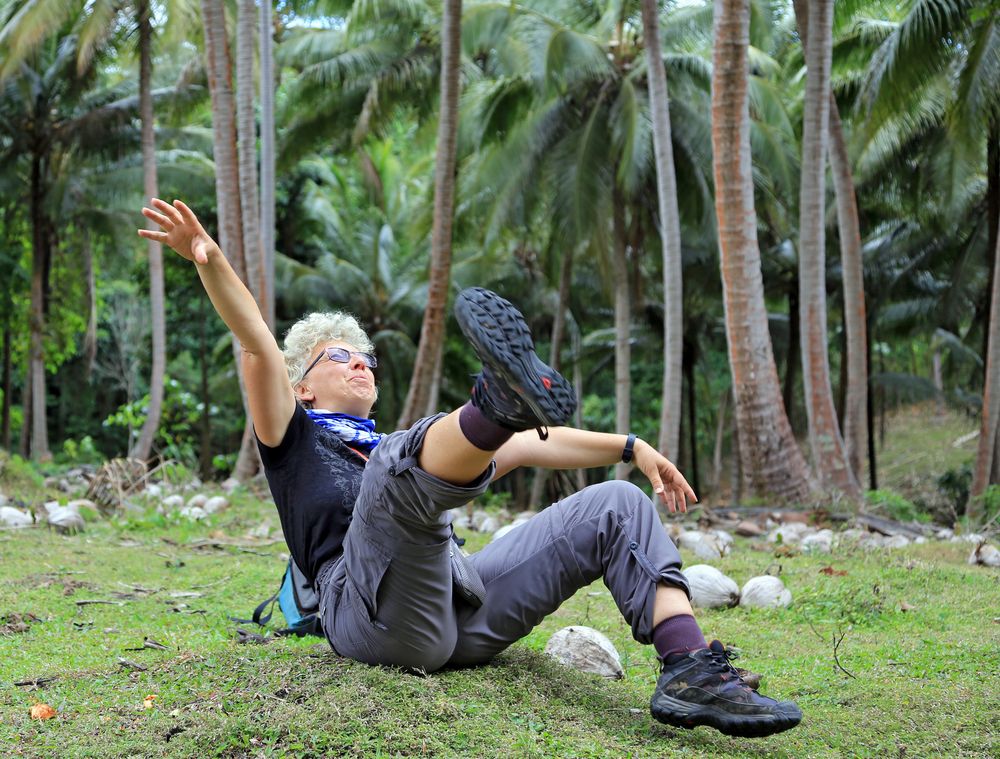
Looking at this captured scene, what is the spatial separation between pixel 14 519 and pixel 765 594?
18.6 feet

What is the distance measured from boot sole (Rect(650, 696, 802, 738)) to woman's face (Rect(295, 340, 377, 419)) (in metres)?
1.47

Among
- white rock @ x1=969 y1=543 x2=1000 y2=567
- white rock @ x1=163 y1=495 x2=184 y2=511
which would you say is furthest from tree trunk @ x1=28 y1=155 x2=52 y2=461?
white rock @ x1=969 y1=543 x2=1000 y2=567

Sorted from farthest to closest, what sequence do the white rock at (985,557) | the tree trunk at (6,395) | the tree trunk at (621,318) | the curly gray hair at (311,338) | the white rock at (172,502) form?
the tree trunk at (6,395), the tree trunk at (621,318), the white rock at (172,502), the white rock at (985,557), the curly gray hair at (311,338)

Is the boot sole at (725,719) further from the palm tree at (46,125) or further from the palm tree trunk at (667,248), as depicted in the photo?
the palm tree at (46,125)

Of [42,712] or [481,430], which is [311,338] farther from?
[42,712]

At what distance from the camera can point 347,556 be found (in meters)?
3.06

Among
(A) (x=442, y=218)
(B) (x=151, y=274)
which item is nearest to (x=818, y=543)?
(A) (x=442, y=218)

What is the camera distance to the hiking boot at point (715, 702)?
272 centimetres

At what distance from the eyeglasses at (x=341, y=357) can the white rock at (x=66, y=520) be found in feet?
16.4

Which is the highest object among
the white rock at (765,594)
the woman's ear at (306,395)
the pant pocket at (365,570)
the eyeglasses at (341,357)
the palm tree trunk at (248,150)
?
the palm tree trunk at (248,150)

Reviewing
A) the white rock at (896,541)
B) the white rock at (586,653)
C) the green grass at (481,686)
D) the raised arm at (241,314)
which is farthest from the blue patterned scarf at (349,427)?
the white rock at (896,541)

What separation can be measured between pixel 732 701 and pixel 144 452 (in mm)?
15704

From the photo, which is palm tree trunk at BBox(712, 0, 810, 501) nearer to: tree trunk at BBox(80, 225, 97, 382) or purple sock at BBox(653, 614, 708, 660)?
purple sock at BBox(653, 614, 708, 660)

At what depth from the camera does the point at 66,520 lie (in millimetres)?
7863
